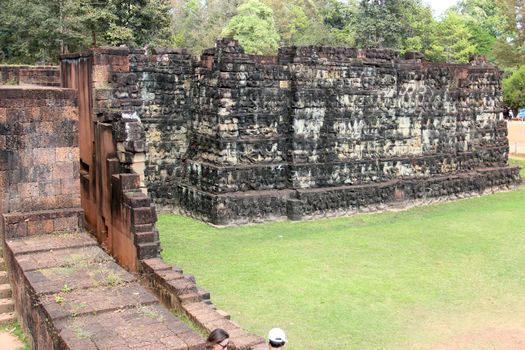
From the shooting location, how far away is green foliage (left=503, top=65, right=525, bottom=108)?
38062mm

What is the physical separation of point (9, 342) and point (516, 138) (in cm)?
2652

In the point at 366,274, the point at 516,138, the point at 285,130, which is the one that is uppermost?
the point at 285,130

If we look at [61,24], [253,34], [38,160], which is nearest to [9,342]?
[38,160]

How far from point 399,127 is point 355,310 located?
313 inches

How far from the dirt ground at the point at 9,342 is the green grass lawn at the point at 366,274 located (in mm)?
2606

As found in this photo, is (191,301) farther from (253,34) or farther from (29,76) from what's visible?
(253,34)

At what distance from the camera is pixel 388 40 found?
133 ft

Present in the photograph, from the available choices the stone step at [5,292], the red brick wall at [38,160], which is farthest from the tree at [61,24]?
the stone step at [5,292]

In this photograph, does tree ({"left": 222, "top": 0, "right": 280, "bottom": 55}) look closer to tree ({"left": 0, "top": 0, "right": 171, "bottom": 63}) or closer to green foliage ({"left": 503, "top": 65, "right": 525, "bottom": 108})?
tree ({"left": 0, "top": 0, "right": 171, "bottom": 63})

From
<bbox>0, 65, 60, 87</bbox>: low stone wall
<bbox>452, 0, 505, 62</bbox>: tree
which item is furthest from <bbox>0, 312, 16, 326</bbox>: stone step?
<bbox>452, 0, 505, 62</bbox>: tree

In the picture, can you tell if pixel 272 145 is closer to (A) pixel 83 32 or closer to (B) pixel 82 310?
(B) pixel 82 310

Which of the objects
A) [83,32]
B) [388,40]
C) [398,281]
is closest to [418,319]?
[398,281]

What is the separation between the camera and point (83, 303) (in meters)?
6.24

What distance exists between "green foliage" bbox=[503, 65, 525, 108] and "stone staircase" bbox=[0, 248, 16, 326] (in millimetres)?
35916
